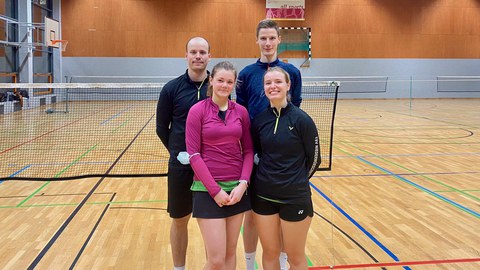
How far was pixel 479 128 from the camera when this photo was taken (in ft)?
41.9

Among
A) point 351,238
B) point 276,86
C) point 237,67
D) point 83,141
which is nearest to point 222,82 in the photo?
point 276,86

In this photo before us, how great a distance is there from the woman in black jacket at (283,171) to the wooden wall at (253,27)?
65.9 ft

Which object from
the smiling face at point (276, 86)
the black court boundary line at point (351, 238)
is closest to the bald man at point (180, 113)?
the smiling face at point (276, 86)

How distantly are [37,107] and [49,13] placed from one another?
6.02 metres

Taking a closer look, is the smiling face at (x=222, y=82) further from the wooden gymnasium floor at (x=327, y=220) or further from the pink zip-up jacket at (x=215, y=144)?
the wooden gymnasium floor at (x=327, y=220)

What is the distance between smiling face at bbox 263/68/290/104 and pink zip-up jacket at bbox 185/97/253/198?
0.27 m

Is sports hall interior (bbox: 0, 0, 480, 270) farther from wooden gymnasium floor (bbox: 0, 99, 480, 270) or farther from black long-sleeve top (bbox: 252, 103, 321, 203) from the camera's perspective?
black long-sleeve top (bbox: 252, 103, 321, 203)

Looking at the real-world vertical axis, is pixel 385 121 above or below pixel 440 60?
below

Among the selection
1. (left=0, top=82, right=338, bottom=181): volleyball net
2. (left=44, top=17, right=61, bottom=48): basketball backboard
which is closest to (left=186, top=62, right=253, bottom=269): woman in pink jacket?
(left=0, top=82, right=338, bottom=181): volleyball net

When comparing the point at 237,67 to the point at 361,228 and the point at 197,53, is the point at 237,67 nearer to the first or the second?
the point at 361,228

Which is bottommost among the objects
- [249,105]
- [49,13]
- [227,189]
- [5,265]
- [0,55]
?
[5,265]

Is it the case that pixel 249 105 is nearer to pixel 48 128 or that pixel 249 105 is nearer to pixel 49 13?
pixel 48 128

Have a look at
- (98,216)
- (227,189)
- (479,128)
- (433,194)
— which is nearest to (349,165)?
(433,194)

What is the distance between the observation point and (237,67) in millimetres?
8953
